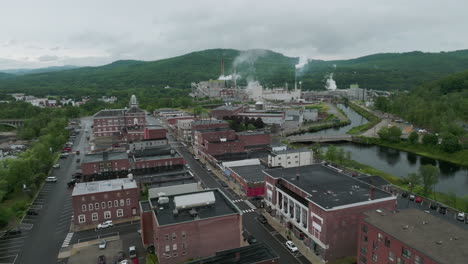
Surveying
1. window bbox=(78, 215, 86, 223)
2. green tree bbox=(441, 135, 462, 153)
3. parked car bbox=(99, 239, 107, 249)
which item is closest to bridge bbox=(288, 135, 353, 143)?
green tree bbox=(441, 135, 462, 153)

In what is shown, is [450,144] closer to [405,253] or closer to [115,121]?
[405,253]

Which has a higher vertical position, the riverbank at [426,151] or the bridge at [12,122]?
the bridge at [12,122]

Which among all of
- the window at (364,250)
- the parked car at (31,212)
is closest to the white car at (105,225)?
the parked car at (31,212)

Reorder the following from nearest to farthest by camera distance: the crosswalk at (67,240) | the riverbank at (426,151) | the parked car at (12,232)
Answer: the crosswalk at (67,240)
the parked car at (12,232)
the riverbank at (426,151)

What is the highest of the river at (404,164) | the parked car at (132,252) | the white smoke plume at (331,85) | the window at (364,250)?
the white smoke plume at (331,85)

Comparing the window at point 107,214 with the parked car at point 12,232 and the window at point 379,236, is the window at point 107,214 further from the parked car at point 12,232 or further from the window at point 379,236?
the window at point 379,236

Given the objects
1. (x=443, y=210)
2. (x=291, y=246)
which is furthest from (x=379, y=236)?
(x=443, y=210)

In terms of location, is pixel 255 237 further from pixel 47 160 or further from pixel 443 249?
pixel 47 160
